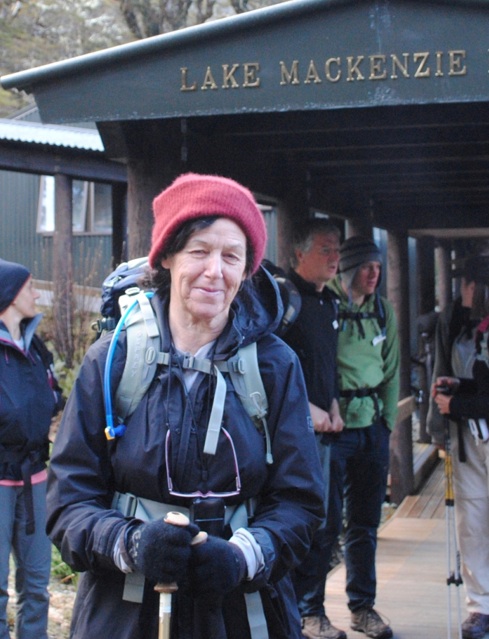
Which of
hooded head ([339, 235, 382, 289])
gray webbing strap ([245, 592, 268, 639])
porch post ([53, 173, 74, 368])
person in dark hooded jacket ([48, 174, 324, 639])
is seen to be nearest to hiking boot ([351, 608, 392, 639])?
hooded head ([339, 235, 382, 289])

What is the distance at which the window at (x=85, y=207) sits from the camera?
20.9 metres

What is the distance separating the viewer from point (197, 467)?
93.7 inches

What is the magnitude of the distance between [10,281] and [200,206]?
9.18 ft

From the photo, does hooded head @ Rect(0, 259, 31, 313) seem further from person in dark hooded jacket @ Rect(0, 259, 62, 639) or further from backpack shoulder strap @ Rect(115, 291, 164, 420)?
backpack shoulder strap @ Rect(115, 291, 164, 420)

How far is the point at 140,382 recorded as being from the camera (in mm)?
2436

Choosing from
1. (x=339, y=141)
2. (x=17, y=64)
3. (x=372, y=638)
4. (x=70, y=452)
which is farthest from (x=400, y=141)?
(x=17, y=64)

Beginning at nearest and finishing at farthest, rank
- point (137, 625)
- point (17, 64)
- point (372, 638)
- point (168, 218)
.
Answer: point (137, 625) < point (168, 218) < point (372, 638) < point (17, 64)

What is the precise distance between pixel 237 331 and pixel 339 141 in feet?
10.1

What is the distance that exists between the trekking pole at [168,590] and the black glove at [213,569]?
2 cm

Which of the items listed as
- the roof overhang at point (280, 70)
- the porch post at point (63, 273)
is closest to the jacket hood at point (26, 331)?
the roof overhang at point (280, 70)

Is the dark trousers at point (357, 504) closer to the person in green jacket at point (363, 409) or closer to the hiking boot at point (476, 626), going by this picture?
the person in green jacket at point (363, 409)

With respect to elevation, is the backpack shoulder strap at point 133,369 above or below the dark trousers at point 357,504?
above

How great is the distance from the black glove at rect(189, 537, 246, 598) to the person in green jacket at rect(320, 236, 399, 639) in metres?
2.95

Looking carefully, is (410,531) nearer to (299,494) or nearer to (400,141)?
(400,141)
